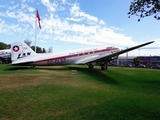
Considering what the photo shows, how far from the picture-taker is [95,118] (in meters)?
6.70

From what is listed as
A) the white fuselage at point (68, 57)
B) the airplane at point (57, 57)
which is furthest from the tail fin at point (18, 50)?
the white fuselage at point (68, 57)

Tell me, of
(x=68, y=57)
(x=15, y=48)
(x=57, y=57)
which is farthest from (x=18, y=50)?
(x=68, y=57)

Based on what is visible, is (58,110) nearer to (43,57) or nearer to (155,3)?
(155,3)

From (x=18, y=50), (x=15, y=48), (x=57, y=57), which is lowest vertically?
(x=57, y=57)

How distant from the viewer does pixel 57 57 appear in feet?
80.5

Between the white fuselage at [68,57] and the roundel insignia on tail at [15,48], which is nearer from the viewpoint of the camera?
the roundel insignia on tail at [15,48]

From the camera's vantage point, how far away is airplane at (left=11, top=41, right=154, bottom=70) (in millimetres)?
23000

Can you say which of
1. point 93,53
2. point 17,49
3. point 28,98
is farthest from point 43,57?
point 28,98

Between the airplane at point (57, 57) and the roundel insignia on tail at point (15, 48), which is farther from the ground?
the roundel insignia on tail at point (15, 48)

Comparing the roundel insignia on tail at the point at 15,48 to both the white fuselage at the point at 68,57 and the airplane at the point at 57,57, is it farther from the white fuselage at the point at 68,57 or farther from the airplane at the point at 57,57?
the white fuselage at the point at 68,57

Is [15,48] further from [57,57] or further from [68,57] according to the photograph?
[68,57]

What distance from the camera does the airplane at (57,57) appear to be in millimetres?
23000

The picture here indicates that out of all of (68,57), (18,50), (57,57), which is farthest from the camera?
(68,57)

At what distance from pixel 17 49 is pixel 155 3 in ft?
67.2
